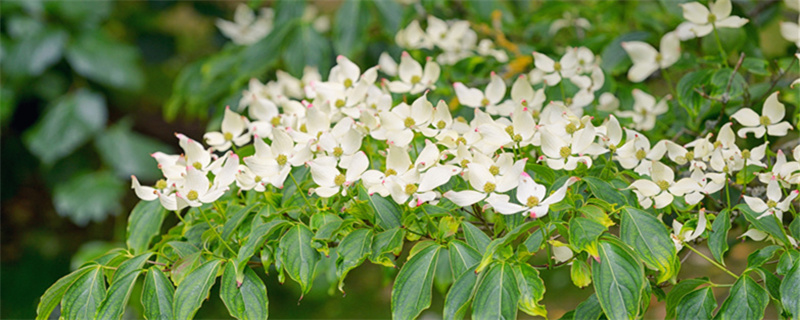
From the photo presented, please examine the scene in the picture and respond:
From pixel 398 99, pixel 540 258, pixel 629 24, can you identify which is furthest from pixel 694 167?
pixel 540 258

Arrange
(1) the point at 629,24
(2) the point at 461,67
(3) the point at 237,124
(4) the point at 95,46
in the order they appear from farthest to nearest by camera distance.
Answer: (4) the point at 95,46 → (1) the point at 629,24 → (2) the point at 461,67 → (3) the point at 237,124

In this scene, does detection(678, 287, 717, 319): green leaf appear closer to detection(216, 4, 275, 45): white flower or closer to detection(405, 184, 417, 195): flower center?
detection(405, 184, 417, 195): flower center

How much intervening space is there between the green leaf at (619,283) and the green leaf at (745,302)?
4.0 inches

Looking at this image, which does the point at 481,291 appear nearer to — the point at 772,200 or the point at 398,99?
the point at 772,200

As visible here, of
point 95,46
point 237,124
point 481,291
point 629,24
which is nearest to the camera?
point 481,291

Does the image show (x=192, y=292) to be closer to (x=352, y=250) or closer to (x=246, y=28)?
(x=352, y=250)

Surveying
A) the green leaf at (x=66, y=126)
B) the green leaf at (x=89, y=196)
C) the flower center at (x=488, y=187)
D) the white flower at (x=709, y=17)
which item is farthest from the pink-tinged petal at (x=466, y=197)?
the green leaf at (x=66, y=126)

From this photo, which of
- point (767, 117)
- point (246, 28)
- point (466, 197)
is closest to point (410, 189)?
point (466, 197)

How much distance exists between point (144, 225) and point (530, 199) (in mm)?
450

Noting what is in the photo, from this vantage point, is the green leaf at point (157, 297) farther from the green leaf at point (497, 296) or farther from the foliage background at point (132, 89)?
the foliage background at point (132, 89)

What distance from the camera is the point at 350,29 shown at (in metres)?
1.33

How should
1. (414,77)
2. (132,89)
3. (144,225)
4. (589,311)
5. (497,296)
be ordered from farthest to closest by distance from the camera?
(132,89) → (414,77) → (144,225) → (589,311) → (497,296)

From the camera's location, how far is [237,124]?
0.82 metres

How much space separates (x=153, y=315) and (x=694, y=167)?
542 mm
